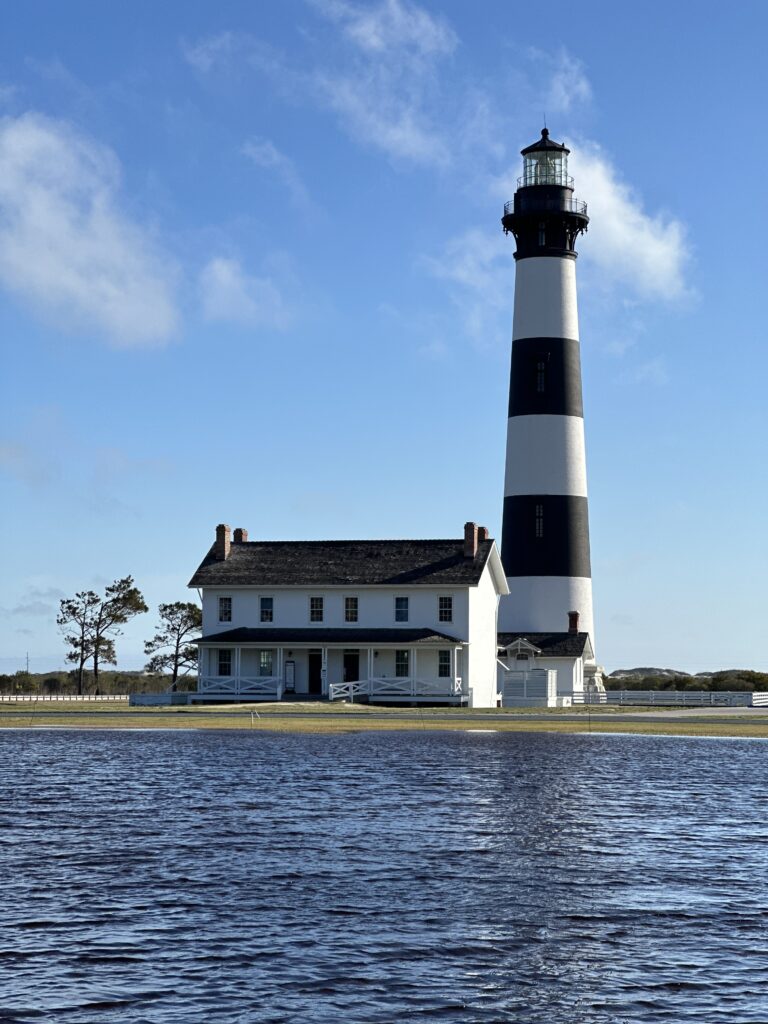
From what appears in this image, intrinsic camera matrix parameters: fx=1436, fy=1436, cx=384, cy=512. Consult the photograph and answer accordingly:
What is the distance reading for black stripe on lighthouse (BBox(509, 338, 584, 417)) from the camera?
64.1m

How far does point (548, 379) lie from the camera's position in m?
64.2

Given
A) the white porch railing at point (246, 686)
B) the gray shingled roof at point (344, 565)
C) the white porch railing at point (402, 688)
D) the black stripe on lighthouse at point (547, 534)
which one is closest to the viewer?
the white porch railing at point (402, 688)

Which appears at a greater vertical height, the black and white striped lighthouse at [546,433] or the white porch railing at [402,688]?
the black and white striped lighthouse at [546,433]

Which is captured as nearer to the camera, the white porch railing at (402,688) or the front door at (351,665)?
the white porch railing at (402,688)

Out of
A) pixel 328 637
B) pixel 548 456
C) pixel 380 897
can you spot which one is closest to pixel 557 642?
pixel 548 456

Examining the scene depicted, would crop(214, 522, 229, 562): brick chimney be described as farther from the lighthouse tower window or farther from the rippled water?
the rippled water

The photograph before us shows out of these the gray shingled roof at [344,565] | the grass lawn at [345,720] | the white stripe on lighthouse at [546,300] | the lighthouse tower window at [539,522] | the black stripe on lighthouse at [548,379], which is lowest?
the grass lawn at [345,720]

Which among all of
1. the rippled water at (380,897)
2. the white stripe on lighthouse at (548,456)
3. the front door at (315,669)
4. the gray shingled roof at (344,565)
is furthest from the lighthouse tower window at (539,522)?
the rippled water at (380,897)

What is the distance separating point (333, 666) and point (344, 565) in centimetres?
471

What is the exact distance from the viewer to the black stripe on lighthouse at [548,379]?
6406 cm

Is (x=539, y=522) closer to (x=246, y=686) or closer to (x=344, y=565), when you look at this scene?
(x=344, y=565)

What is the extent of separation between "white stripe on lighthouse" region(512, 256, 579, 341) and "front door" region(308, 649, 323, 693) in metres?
17.0

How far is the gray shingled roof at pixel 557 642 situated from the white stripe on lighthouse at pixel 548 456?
6452mm

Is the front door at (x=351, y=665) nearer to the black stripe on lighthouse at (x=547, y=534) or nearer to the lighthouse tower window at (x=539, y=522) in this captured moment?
the black stripe on lighthouse at (x=547, y=534)
